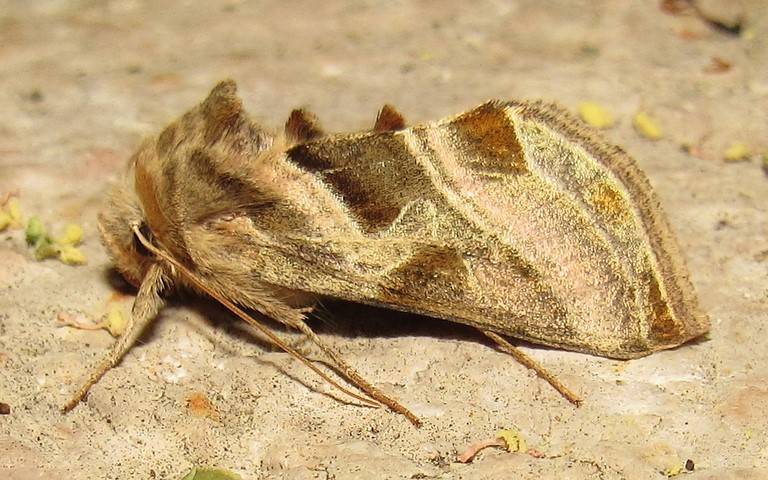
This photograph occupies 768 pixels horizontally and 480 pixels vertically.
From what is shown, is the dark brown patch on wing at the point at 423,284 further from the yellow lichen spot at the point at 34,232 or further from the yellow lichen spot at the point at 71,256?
the yellow lichen spot at the point at 34,232

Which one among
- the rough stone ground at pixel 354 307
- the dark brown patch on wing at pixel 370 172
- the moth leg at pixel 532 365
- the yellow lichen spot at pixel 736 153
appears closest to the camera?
the rough stone ground at pixel 354 307

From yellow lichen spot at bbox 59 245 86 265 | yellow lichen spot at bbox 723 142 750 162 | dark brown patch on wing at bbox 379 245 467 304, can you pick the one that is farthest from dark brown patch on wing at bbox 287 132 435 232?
yellow lichen spot at bbox 723 142 750 162

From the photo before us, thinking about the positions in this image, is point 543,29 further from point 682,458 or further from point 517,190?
point 682,458

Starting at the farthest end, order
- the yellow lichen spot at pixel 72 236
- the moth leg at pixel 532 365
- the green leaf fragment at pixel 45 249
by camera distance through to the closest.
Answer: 1. the yellow lichen spot at pixel 72 236
2. the green leaf fragment at pixel 45 249
3. the moth leg at pixel 532 365

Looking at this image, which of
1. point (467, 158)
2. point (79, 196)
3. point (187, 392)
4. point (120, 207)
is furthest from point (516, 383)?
point (79, 196)

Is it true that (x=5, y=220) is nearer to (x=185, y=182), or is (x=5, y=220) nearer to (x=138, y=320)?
(x=138, y=320)

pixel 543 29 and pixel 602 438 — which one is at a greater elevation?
pixel 543 29

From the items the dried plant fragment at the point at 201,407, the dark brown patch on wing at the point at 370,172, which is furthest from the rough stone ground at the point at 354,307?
the dark brown patch on wing at the point at 370,172
